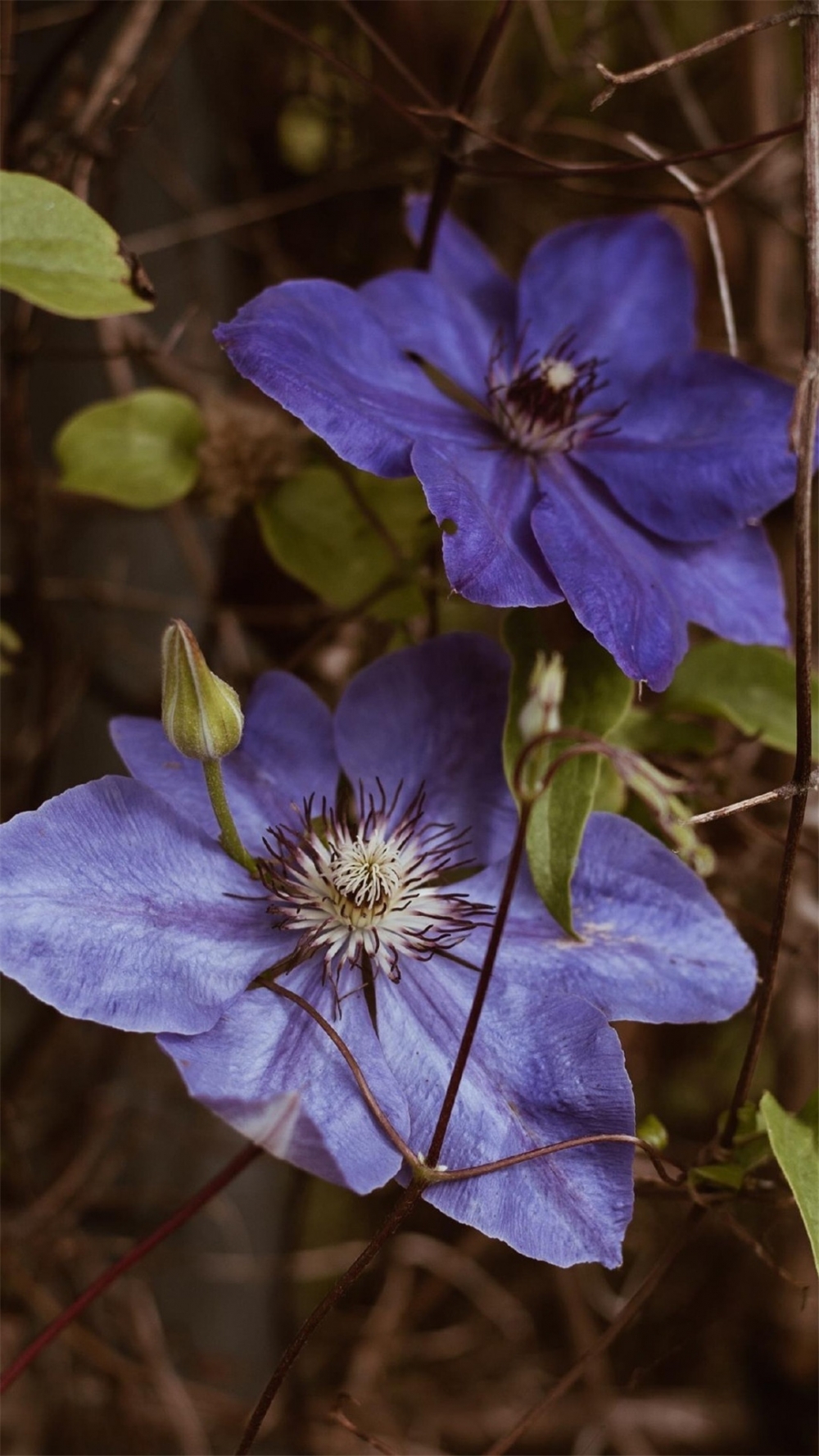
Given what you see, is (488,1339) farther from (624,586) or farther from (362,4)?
(362,4)

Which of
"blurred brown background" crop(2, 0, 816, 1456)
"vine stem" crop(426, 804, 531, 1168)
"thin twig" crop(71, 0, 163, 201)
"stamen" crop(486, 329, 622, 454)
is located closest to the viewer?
"vine stem" crop(426, 804, 531, 1168)

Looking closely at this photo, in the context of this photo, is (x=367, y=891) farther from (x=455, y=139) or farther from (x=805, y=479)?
(x=455, y=139)

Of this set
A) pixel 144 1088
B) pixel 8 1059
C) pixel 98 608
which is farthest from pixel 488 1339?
pixel 98 608

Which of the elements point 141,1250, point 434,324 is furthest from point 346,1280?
point 434,324

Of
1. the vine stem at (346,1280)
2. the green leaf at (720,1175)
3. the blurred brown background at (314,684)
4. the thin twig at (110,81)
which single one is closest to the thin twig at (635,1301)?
the green leaf at (720,1175)

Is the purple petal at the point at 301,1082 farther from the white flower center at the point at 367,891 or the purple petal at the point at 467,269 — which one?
the purple petal at the point at 467,269

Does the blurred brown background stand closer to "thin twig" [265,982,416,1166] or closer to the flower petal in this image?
the flower petal

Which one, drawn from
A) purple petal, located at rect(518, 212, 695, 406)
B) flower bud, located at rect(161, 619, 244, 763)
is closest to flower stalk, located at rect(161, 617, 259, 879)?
flower bud, located at rect(161, 619, 244, 763)
